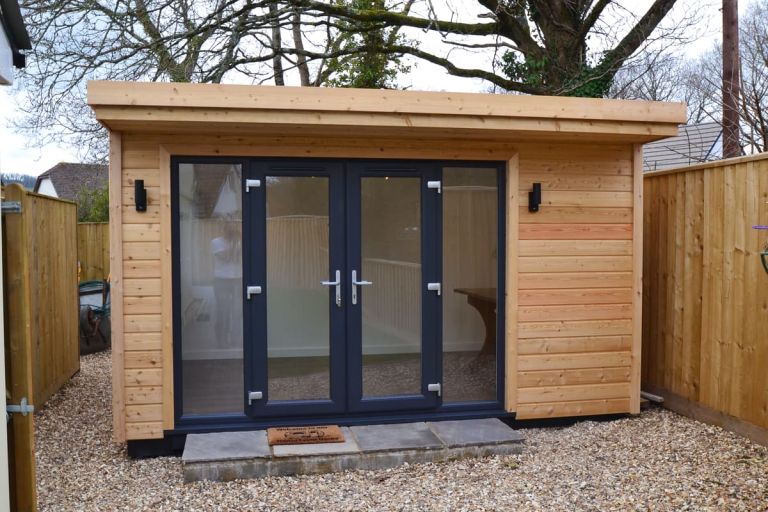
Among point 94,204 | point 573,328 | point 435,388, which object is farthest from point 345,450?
point 94,204

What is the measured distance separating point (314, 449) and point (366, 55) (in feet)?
25.9

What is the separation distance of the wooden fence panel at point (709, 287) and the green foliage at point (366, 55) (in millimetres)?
5845

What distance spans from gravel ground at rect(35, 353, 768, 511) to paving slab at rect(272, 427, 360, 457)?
0.48 feet

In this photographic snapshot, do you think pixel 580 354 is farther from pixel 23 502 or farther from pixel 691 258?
pixel 23 502


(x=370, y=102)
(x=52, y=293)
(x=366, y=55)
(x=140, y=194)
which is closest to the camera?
(x=370, y=102)

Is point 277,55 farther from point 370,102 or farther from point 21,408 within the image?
point 21,408

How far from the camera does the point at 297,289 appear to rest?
4.68m

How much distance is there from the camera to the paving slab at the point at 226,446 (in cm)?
404

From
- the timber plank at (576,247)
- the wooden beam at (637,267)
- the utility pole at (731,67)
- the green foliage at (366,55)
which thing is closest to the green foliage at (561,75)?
the utility pole at (731,67)

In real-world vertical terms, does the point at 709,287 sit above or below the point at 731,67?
below

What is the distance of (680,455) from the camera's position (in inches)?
170

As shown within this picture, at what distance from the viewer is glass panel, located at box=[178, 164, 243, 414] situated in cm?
453

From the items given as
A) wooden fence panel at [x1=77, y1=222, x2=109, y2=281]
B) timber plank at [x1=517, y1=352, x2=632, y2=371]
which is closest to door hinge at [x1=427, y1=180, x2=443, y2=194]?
timber plank at [x1=517, y1=352, x2=632, y2=371]

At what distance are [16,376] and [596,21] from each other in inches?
368
